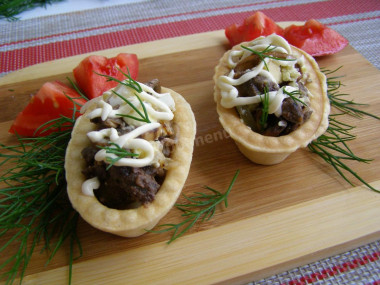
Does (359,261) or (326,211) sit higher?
(326,211)

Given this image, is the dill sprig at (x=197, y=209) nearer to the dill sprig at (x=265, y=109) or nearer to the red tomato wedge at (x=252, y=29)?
the dill sprig at (x=265, y=109)

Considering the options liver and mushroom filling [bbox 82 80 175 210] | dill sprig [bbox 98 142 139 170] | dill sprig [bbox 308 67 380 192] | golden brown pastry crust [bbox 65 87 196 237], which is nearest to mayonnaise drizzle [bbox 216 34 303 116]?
golden brown pastry crust [bbox 65 87 196 237]

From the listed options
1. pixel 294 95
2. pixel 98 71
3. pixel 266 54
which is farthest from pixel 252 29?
pixel 98 71

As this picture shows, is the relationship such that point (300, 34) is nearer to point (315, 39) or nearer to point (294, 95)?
point (315, 39)

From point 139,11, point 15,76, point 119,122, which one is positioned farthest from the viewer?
point 139,11

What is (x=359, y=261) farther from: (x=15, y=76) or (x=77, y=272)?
(x=15, y=76)

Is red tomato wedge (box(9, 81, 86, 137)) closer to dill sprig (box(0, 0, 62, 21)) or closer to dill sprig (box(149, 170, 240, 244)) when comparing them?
dill sprig (box(149, 170, 240, 244))

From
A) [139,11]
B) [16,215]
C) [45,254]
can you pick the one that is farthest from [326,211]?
[139,11]
